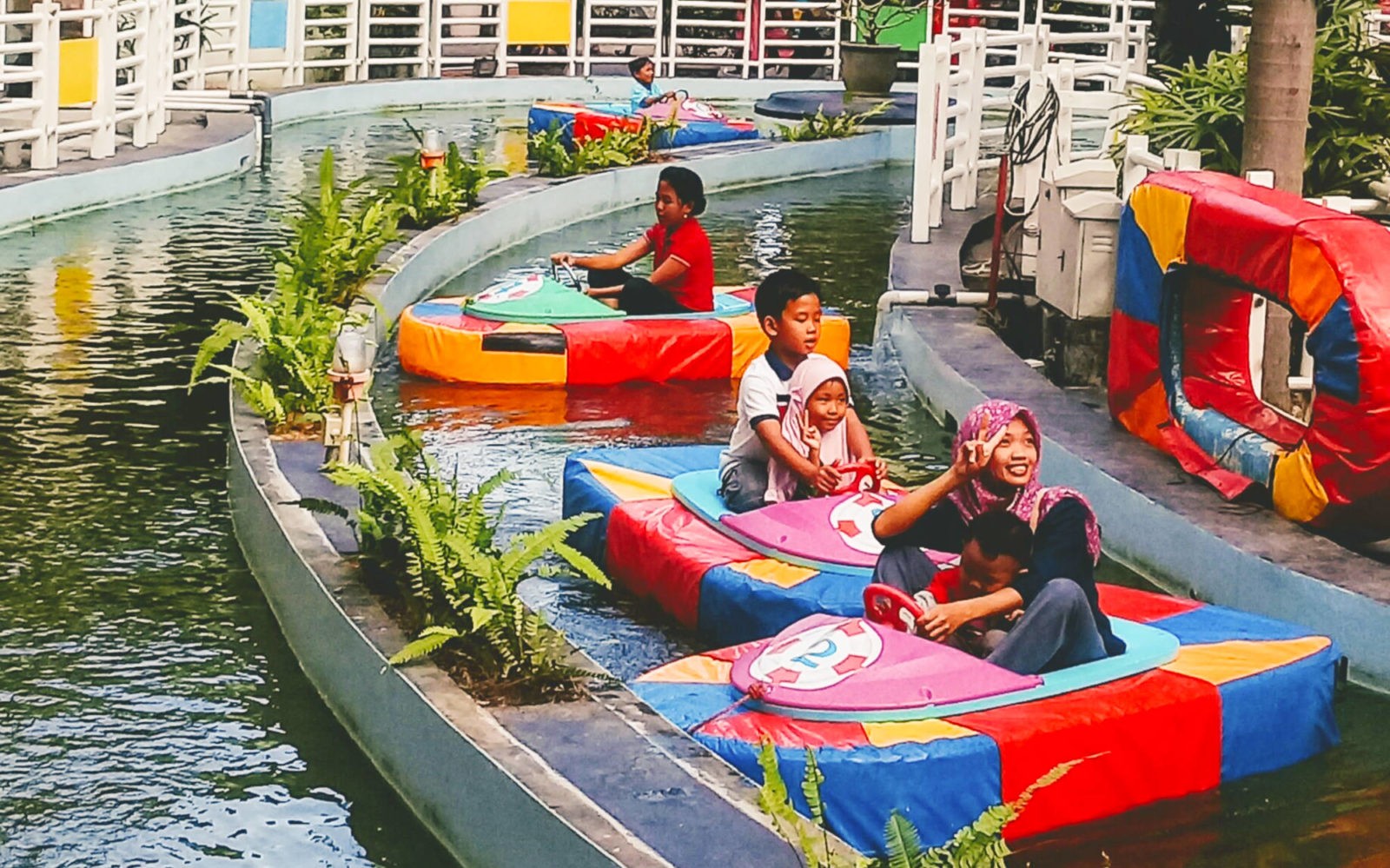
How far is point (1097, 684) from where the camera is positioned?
20.5 ft

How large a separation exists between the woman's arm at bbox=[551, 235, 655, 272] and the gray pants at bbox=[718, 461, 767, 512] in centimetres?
393

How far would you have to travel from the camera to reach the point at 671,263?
11.8 meters

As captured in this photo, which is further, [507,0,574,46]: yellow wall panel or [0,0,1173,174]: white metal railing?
[507,0,574,46]: yellow wall panel

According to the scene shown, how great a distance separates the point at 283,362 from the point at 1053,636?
170 inches

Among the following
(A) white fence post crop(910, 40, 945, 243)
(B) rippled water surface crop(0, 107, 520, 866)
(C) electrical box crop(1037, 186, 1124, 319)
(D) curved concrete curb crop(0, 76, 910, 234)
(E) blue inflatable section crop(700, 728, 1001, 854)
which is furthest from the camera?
(D) curved concrete curb crop(0, 76, 910, 234)

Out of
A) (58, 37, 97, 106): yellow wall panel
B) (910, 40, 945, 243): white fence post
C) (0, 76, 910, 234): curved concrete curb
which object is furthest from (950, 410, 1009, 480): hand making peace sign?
(58, 37, 97, 106): yellow wall panel

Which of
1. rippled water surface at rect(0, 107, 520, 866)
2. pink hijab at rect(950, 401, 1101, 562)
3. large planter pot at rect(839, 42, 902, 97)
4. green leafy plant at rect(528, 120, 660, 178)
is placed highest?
large planter pot at rect(839, 42, 902, 97)

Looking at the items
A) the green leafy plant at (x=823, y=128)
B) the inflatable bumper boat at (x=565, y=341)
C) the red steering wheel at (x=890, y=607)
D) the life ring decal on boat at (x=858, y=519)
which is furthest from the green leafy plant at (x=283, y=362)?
the green leafy plant at (x=823, y=128)

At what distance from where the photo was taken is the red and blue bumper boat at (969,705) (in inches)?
227

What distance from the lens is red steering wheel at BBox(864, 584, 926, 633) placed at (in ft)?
20.7

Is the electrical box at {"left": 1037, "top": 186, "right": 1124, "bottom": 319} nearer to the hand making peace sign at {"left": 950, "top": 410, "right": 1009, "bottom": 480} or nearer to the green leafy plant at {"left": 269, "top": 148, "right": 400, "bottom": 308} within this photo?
the green leafy plant at {"left": 269, "top": 148, "right": 400, "bottom": 308}

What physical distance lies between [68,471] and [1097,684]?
495 centimetres

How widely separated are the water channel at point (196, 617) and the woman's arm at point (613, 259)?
74 cm

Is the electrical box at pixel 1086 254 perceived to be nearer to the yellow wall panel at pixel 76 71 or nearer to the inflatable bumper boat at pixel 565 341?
the inflatable bumper boat at pixel 565 341
